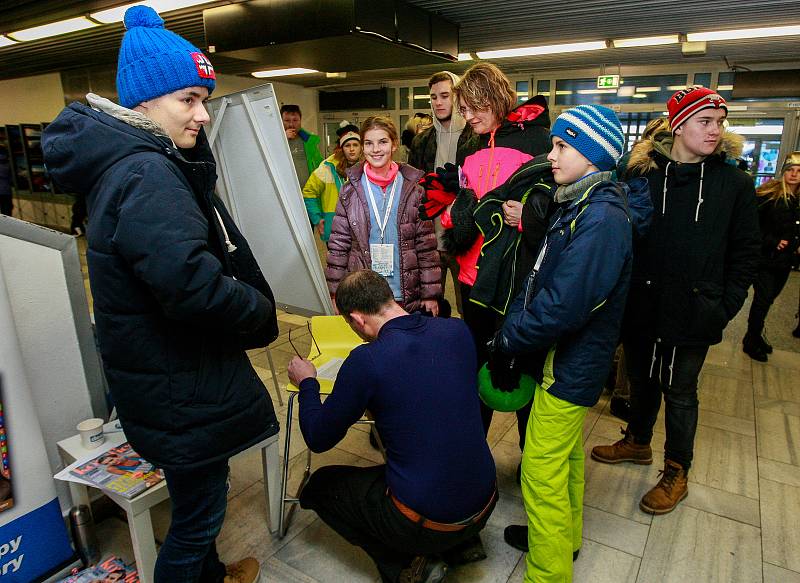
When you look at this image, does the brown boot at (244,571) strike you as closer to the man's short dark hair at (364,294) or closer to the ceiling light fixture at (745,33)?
the man's short dark hair at (364,294)

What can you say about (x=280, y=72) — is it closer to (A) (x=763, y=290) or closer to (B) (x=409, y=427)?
(A) (x=763, y=290)

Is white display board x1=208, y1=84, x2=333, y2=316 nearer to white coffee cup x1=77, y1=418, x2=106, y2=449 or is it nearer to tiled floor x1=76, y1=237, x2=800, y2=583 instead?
tiled floor x1=76, y1=237, x2=800, y2=583

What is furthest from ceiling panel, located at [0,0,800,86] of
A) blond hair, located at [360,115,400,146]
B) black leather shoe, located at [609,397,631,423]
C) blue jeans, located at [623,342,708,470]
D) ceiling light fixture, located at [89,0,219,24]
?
blue jeans, located at [623,342,708,470]

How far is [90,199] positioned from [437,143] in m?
2.37

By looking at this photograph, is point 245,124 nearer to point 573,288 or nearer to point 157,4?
point 573,288

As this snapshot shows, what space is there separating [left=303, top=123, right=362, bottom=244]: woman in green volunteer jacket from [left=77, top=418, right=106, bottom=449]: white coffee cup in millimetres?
2050

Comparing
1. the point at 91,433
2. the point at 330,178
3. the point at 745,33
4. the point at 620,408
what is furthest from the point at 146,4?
the point at 745,33

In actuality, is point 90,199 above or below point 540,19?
below

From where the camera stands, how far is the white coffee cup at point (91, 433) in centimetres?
174

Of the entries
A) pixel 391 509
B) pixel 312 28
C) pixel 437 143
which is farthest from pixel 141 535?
pixel 312 28

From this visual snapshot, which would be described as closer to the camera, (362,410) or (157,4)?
(362,410)

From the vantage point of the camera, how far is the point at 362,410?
1.43m

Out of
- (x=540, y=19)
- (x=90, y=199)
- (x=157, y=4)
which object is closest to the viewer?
(x=90, y=199)

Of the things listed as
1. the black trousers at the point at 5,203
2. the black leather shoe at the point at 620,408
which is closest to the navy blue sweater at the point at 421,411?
the black leather shoe at the point at 620,408
